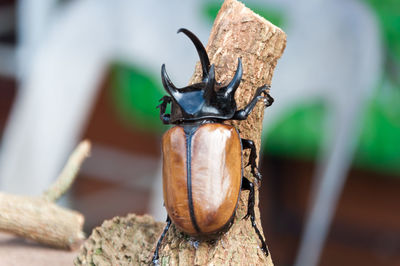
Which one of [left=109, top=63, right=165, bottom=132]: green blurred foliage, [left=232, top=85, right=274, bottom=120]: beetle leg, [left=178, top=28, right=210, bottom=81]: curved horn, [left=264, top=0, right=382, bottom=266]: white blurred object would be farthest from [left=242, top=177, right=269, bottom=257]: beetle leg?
[left=109, top=63, right=165, bottom=132]: green blurred foliage

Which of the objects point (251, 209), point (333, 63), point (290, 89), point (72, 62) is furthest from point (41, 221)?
point (72, 62)

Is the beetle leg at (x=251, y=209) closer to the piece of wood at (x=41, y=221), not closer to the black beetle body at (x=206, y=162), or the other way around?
the black beetle body at (x=206, y=162)

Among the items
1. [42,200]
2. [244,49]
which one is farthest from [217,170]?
[42,200]

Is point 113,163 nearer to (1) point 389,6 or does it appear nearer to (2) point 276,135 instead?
(2) point 276,135

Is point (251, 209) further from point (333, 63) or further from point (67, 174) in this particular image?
point (333, 63)

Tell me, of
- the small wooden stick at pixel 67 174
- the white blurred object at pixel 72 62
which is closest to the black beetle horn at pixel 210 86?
the small wooden stick at pixel 67 174
